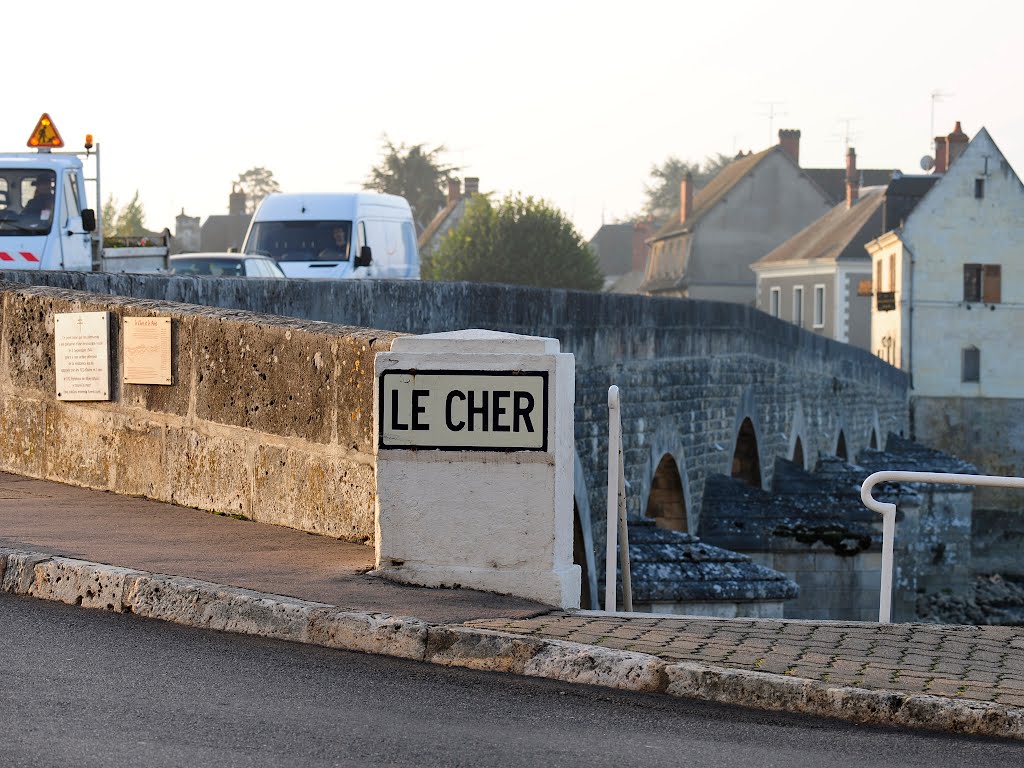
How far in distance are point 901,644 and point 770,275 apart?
6348 cm

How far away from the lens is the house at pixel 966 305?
2267 inches

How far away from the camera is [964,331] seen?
191 ft

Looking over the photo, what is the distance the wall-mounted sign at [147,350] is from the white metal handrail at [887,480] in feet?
12.1

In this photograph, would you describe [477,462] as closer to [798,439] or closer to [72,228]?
[72,228]

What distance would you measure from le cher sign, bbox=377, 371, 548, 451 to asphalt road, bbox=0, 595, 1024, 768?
3.69 ft

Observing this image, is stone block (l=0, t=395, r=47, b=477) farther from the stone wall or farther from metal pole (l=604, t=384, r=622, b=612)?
metal pole (l=604, t=384, r=622, b=612)

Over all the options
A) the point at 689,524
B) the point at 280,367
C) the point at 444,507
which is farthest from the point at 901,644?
the point at 689,524

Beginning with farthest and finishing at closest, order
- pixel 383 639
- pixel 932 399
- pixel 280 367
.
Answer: pixel 932 399 → pixel 280 367 → pixel 383 639

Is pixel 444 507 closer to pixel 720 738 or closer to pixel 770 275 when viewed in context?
pixel 720 738

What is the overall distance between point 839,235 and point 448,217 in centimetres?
2786

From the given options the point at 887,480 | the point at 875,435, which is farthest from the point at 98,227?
the point at 875,435

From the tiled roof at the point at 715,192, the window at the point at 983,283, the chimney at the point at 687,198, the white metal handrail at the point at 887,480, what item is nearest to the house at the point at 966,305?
the window at the point at 983,283

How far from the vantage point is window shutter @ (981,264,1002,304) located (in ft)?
190

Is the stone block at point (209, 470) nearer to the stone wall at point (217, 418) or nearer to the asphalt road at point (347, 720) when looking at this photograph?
the stone wall at point (217, 418)
